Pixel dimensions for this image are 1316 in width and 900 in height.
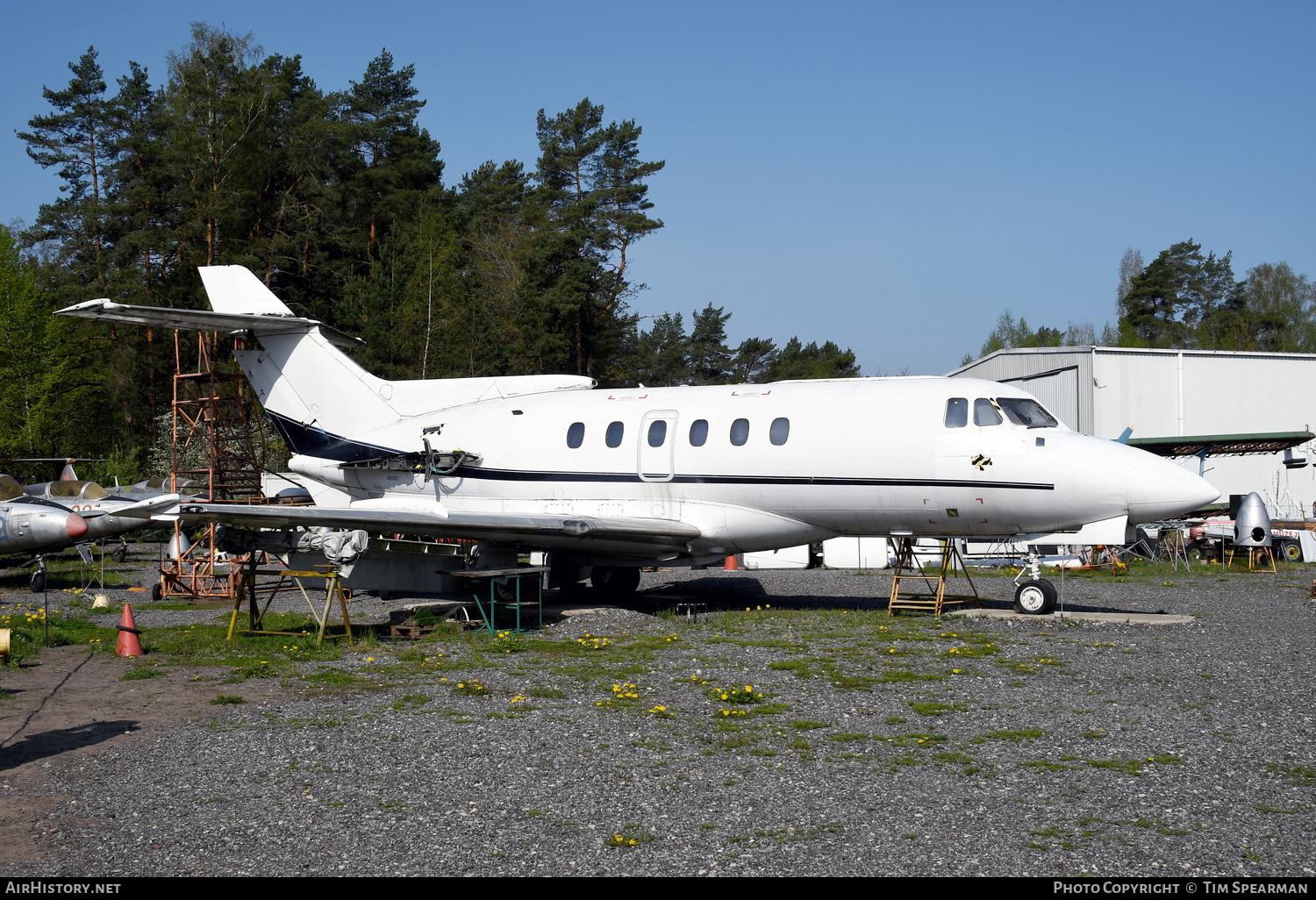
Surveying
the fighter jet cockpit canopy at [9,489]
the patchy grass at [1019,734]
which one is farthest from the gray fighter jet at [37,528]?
the patchy grass at [1019,734]

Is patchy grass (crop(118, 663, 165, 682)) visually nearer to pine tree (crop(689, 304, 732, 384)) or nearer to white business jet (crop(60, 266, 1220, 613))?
white business jet (crop(60, 266, 1220, 613))

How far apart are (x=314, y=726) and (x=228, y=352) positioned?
4087 centimetres

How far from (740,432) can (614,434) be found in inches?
84.9

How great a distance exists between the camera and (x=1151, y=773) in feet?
21.3

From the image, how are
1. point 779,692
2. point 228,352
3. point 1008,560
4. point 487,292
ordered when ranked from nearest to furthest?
point 779,692, point 1008,560, point 228,352, point 487,292

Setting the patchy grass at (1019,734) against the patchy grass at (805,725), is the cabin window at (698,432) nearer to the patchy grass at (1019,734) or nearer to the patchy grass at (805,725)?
the patchy grass at (805,725)

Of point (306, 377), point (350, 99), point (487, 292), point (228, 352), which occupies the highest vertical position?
point (350, 99)

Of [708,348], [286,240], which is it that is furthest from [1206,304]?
[286,240]

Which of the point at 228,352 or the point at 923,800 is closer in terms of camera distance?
the point at 923,800

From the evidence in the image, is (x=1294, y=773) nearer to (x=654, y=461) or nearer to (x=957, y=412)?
(x=957, y=412)

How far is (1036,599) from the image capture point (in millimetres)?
14148

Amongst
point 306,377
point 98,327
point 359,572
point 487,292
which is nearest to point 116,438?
point 98,327

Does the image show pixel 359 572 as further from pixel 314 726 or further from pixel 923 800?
pixel 923 800

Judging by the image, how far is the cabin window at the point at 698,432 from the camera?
15109 millimetres
